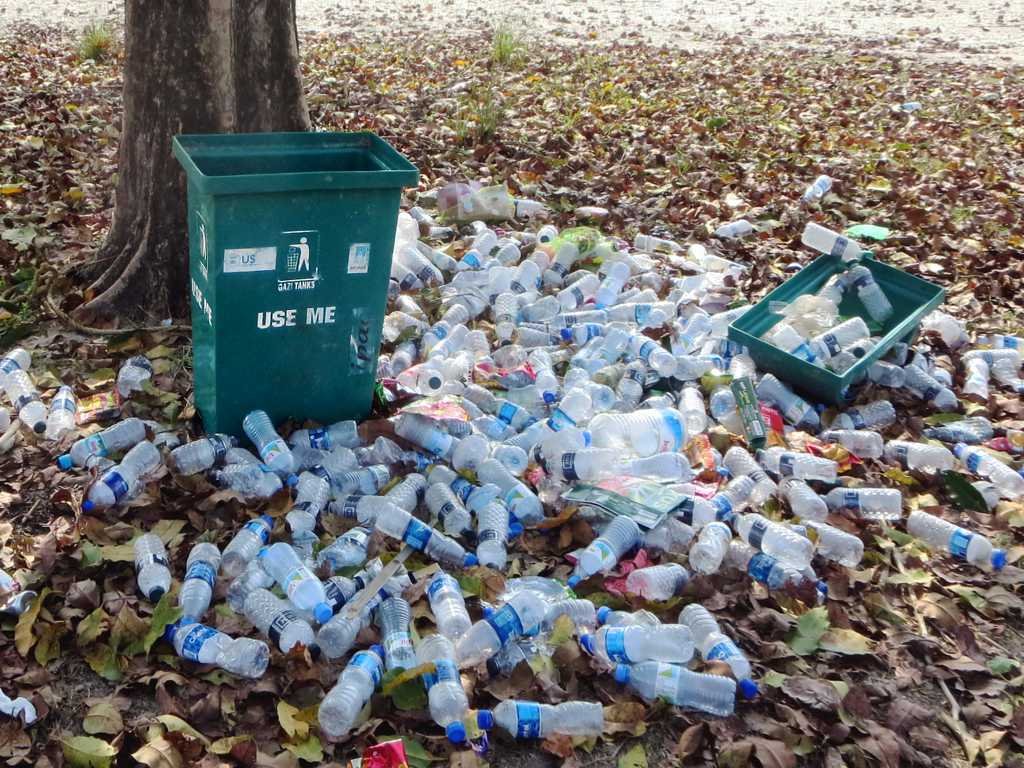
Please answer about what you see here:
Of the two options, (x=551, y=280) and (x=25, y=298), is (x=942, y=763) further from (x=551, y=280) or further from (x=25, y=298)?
(x=25, y=298)

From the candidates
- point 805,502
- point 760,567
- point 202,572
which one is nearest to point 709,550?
point 760,567

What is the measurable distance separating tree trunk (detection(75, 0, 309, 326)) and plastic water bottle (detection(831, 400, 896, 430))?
9.69 ft

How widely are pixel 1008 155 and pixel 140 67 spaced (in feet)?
23.2

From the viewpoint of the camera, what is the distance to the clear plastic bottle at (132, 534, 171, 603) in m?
2.74

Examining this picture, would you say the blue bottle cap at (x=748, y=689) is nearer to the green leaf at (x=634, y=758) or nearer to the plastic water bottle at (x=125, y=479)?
the green leaf at (x=634, y=758)

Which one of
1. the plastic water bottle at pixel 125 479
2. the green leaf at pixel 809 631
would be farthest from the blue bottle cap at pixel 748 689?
the plastic water bottle at pixel 125 479

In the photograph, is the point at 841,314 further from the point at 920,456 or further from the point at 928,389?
the point at 920,456

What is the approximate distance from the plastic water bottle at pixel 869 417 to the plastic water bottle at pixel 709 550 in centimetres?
116

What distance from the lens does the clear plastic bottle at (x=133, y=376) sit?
3703 millimetres

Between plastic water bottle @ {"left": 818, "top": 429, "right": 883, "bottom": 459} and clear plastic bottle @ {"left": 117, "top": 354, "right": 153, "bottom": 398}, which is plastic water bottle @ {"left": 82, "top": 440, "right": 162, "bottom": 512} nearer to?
clear plastic bottle @ {"left": 117, "top": 354, "right": 153, "bottom": 398}

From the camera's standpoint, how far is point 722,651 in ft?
8.79

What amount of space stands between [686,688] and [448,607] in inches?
29.8

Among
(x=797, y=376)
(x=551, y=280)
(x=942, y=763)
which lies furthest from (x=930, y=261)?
(x=942, y=763)

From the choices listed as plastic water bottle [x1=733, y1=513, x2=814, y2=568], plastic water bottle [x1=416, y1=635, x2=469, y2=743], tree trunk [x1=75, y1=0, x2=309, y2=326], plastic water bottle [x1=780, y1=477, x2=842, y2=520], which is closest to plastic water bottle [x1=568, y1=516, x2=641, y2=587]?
plastic water bottle [x1=733, y1=513, x2=814, y2=568]
